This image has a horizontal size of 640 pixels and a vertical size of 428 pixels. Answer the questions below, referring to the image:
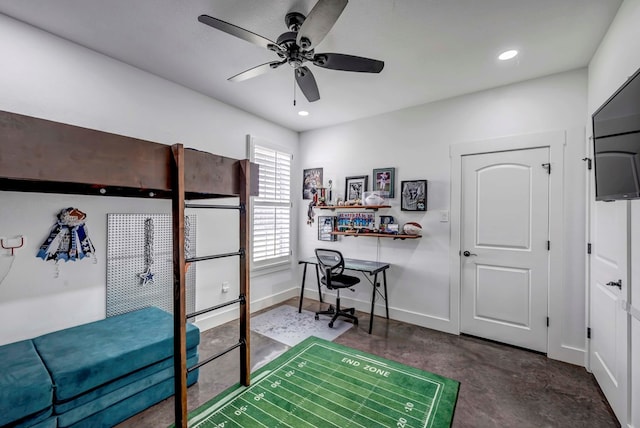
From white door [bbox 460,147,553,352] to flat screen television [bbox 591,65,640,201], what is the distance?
1.06 meters

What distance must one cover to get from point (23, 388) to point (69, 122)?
1.94 meters

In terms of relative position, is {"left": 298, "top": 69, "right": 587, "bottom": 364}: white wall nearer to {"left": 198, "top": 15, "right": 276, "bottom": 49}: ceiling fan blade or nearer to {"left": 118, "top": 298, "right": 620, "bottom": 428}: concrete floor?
{"left": 118, "top": 298, "right": 620, "bottom": 428}: concrete floor

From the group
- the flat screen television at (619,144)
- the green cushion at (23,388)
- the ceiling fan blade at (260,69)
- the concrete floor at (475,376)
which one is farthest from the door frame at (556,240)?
the green cushion at (23,388)

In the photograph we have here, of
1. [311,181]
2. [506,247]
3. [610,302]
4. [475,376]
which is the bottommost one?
[475,376]

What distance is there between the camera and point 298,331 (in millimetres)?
3268

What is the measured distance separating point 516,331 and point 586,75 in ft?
8.46

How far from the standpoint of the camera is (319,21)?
4.98ft

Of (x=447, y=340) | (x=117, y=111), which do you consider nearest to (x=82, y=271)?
(x=117, y=111)

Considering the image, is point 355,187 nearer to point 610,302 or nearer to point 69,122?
point 610,302

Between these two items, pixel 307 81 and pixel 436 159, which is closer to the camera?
pixel 307 81

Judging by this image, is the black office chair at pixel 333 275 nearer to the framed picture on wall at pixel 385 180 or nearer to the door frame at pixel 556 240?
the framed picture on wall at pixel 385 180

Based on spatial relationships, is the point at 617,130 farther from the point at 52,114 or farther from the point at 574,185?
the point at 52,114

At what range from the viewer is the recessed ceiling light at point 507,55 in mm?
2363

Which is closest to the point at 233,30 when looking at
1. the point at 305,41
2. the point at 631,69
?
the point at 305,41
